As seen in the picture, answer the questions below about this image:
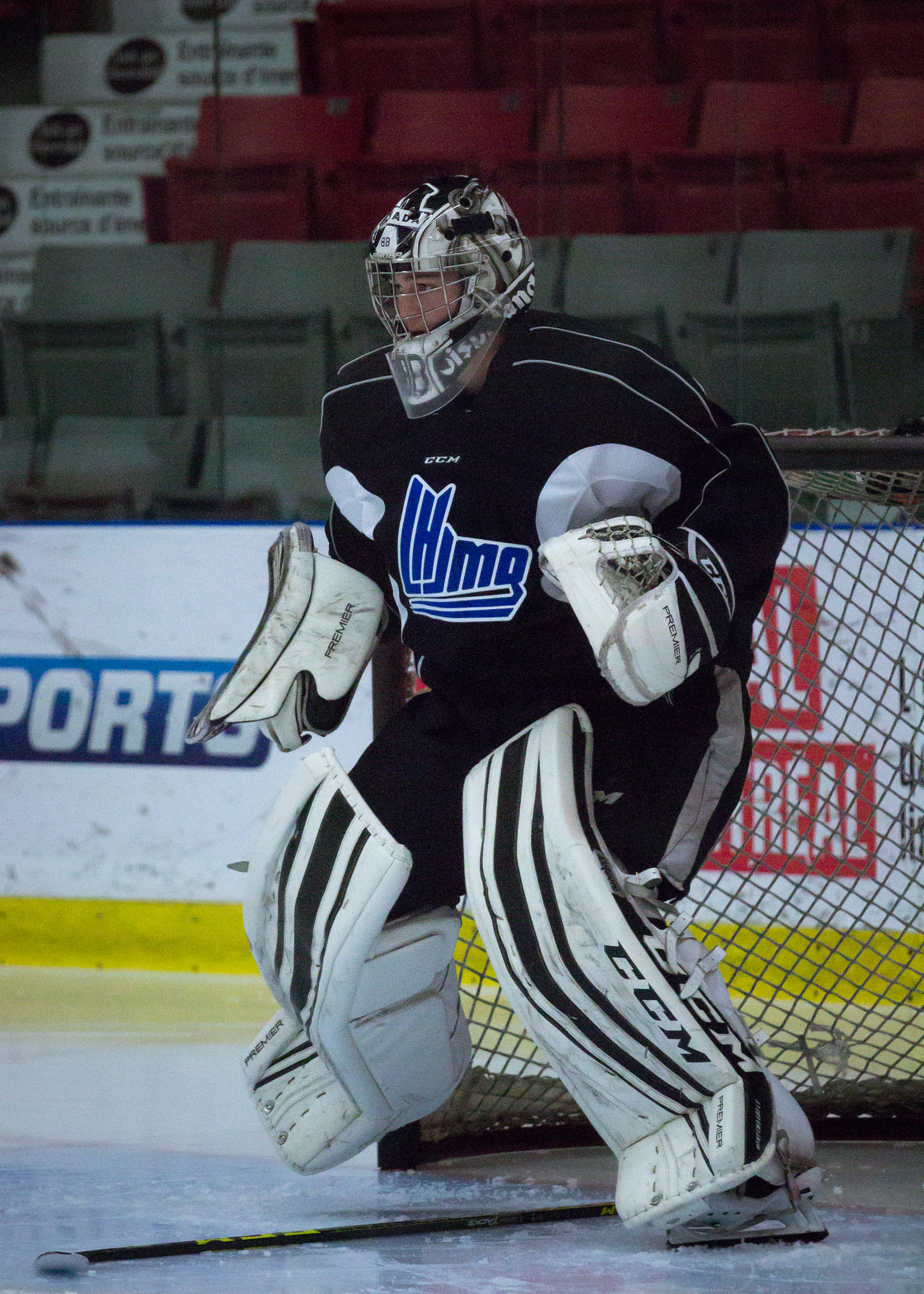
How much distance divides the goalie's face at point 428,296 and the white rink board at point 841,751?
844mm

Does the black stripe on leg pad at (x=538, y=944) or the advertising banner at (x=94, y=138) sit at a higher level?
the advertising banner at (x=94, y=138)

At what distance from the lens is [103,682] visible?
3193mm

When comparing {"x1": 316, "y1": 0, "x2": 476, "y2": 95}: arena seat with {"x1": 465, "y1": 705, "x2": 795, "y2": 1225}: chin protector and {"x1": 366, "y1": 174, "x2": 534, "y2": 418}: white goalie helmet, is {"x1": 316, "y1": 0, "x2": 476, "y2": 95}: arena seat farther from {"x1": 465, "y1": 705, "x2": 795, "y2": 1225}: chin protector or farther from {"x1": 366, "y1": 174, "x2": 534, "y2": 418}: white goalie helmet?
{"x1": 465, "y1": 705, "x2": 795, "y2": 1225}: chin protector

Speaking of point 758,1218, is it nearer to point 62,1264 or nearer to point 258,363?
point 62,1264

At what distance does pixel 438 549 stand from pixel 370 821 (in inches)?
12.0

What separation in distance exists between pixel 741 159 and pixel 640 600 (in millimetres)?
3209

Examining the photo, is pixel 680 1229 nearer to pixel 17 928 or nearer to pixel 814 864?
pixel 814 864

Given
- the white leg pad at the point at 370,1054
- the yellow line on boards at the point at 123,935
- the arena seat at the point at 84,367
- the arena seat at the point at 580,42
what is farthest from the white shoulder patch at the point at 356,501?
the arena seat at the point at 580,42

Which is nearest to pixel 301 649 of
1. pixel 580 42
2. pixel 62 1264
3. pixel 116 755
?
pixel 62 1264

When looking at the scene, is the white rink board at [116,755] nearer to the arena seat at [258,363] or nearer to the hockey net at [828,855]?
the hockey net at [828,855]

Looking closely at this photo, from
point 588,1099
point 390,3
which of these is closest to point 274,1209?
point 588,1099

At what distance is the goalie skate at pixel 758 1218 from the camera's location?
1.59 meters

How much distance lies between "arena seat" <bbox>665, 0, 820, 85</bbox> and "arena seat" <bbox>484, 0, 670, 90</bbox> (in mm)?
71

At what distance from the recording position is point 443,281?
64.1 inches
